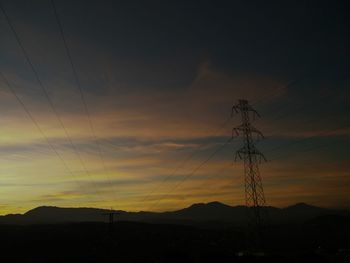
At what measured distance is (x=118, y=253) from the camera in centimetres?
8494

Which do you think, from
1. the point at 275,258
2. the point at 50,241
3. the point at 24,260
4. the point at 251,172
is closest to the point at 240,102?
the point at 251,172

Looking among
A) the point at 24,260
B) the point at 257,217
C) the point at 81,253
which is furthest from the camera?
the point at 81,253

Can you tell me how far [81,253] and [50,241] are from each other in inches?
1100

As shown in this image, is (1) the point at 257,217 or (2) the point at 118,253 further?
(2) the point at 118,253

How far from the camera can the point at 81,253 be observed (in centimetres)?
8444

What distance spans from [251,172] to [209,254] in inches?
603

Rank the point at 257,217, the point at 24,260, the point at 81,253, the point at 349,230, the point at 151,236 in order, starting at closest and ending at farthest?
the point at 257,217 < the point at 24,260 < the point at 81,253 < the point at 151,236 < the point at 349,230

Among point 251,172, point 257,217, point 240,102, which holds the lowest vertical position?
point 257,217

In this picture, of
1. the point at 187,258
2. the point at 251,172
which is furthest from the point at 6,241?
the point at 251,172

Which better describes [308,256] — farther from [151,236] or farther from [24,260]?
[151,236]

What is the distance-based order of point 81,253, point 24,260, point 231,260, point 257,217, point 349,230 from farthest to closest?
point 349,230
point 81,253
point 24,260
point 231,260
point 257,217

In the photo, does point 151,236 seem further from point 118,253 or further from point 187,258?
point 187,258

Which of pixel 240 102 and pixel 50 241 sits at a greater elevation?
pixel 240 102

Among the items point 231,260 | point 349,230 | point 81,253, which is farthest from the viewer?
point 349,230
